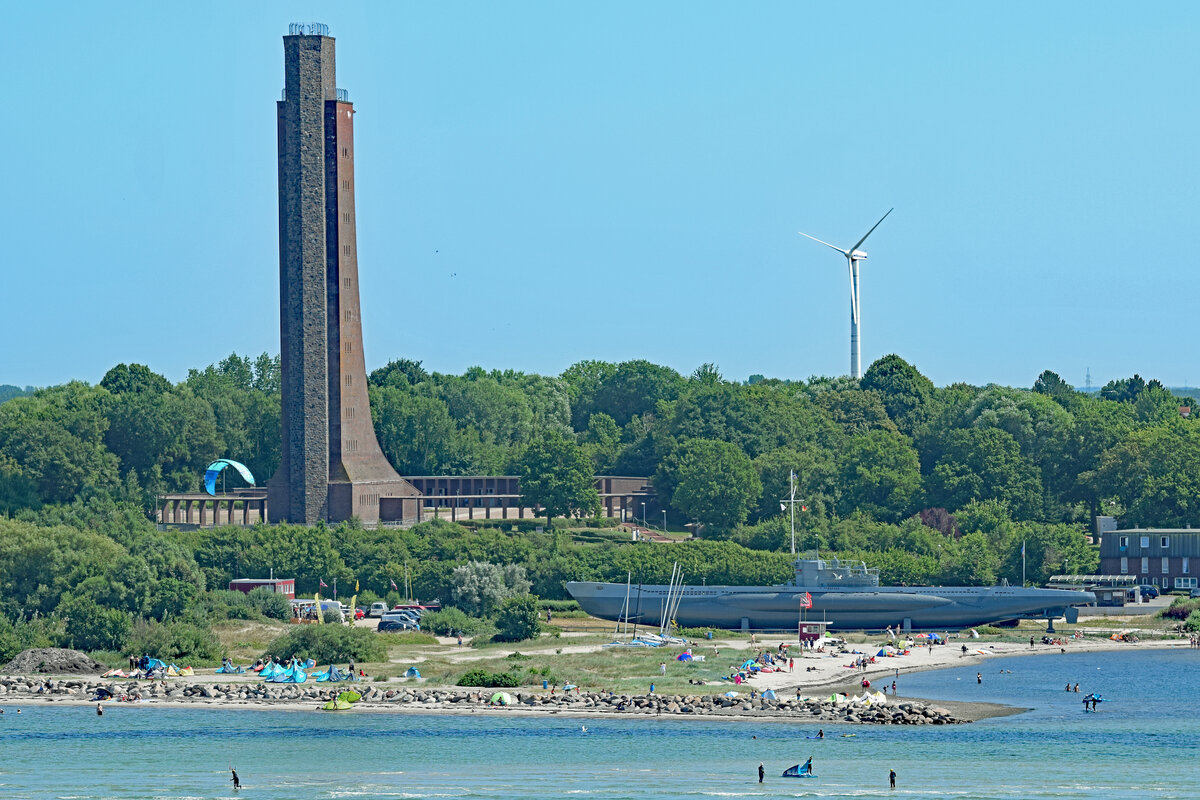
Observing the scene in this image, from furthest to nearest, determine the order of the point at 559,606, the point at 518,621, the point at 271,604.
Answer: the point at 559,606
the point at 271,604
the point at 518,621

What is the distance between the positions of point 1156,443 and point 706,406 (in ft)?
142

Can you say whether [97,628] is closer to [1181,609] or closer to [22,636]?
[22,636]

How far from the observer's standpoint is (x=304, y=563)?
13375cm

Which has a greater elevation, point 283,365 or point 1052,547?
point 283,365

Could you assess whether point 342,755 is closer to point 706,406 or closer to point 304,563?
point 304,563

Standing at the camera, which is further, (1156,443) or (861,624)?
(1156,443)

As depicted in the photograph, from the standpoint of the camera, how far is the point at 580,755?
78.8 meters

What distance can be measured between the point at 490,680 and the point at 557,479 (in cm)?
6077

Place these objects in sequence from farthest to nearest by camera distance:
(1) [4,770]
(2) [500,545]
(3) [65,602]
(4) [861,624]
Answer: (2) [500,545]
(4) [861,624]
(3) [65,602]
(1) [4,770]

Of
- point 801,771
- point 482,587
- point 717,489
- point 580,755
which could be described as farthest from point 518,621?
point 801,771

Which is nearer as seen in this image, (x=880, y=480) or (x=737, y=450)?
(x=880, y=480)

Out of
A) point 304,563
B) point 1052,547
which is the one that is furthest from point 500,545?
point 1052,547

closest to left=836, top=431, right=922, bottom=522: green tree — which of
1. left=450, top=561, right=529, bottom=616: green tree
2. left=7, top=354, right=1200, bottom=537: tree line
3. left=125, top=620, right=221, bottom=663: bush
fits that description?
left=7, top=354, right=1200, bottom=537: tree line

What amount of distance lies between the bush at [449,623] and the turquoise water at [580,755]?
2971cm
